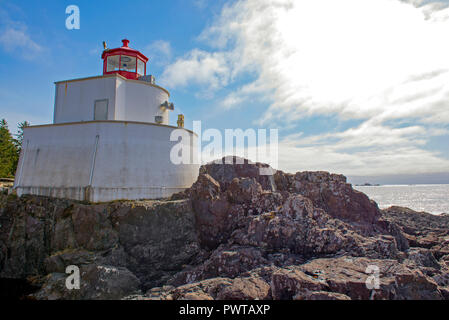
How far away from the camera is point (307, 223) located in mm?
10297

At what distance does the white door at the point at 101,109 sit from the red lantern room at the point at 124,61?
3.21 meters

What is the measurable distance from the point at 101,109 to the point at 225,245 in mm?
11042

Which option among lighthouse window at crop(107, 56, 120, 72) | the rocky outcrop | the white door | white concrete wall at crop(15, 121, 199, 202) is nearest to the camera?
the rocky outcrop

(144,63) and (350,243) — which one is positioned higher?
(144,63)

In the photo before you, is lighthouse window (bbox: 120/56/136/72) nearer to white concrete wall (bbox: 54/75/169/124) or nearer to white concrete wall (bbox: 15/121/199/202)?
white concrete wall (bbox: 54/75/169/124)

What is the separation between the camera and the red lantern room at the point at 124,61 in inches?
673

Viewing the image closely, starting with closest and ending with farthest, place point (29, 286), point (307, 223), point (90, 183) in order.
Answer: point (307, 223), point (29, 286), point (90, 183)

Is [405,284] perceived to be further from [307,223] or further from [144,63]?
[144,63]

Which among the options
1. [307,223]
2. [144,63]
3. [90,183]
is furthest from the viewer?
[144,63]

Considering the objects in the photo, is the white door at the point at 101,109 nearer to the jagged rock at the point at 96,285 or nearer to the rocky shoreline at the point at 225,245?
the rocky shoreline at the point at 225,245

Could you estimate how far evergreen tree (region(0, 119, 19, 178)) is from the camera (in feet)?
85.4

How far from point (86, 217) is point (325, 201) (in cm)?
1167

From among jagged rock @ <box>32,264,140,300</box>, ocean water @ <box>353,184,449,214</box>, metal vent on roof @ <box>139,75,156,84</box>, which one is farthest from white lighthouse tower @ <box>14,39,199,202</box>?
ocean water @ <box>353,184,449,214</box>
